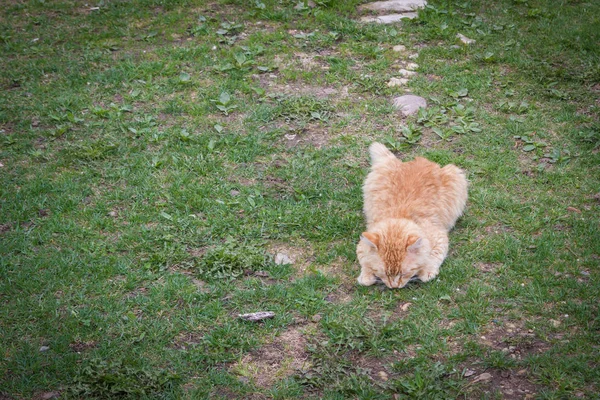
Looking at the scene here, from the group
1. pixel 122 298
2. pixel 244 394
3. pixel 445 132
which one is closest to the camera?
pixel 244 394

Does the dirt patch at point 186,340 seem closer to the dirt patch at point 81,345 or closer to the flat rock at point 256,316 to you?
the flat rock at point 256,316

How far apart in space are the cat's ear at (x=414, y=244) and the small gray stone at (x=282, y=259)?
3.81 feet

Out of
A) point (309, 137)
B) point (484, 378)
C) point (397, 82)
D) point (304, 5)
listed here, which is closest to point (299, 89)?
point (309, 137)

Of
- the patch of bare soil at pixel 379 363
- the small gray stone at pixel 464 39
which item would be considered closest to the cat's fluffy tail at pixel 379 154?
the patch of bare soil at pixel 379 363

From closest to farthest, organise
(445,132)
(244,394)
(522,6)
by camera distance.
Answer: (244,394), (445,132), (522,6)

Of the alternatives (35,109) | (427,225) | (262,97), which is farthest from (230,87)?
(427,225)

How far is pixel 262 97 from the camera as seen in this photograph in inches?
326

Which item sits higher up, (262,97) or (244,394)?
(262,97)

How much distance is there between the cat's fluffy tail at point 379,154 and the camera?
649 cm

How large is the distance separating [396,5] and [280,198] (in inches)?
206

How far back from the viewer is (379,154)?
6574 mm

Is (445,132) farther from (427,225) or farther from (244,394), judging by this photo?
(244,394)

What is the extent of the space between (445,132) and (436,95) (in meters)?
0.95

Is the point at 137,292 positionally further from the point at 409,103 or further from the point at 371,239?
the point at 409,103
